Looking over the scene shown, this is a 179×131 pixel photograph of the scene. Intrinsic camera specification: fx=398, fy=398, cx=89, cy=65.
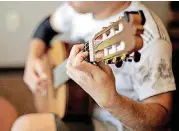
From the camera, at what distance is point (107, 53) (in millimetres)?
725

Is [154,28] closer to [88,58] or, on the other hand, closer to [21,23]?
[88,58]

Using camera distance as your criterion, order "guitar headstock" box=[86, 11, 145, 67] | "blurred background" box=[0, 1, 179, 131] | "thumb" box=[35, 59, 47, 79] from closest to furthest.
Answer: "guitar headstock" box=[86, 11, 145, 67], "thumb" box=[35, 59, 47, 79], "blurred background" box=[0, 1, 179, 131]

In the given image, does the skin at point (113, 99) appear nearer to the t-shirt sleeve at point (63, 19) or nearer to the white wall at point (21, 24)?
the t-shirt sleeve at point (63, 19)

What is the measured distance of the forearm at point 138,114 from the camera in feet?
2.75

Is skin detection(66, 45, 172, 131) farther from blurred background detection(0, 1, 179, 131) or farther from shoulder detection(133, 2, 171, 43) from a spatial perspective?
blurred background detection(0, 1, 179, 131)

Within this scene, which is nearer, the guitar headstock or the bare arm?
the guitar headstock

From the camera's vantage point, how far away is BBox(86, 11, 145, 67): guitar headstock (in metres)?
0.66

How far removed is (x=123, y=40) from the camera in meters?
0.67

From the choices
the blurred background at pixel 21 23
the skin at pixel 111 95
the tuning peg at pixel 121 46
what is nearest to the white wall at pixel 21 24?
the blurred background at pixel 21 23

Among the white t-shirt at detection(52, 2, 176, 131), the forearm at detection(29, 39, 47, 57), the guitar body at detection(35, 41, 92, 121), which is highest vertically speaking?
the white t-shirt at detection(52, 2, 176, 131)

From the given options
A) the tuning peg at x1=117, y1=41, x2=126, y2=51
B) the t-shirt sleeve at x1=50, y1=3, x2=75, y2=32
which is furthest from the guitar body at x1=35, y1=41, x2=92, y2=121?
the tuning peg at x1=117, y1=41, x2=126, y2=51

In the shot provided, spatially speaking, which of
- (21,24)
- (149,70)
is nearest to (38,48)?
(21,24)

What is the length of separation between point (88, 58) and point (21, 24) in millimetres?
898

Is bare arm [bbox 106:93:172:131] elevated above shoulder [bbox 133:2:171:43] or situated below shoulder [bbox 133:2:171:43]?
below
